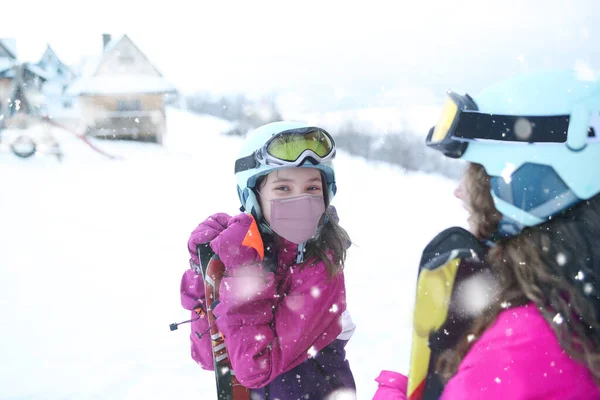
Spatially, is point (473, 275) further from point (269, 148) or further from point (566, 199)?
point (269, 148)

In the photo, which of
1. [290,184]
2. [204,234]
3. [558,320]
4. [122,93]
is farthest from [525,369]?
[122,93]

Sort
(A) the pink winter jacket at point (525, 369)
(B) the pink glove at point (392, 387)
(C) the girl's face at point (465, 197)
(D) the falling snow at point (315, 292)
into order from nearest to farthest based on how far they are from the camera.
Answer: (A) the pink winter jacket at point (525, 369), (C) the girl's face at point (465, 197), (B) the pink glove at point (392, 387), (D) the falling snow at point (315, 292)

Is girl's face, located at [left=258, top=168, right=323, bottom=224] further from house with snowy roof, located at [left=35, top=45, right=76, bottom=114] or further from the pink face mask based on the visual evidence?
house with snowy roof, located at [left=35, top=45, right=76, bottom=114]

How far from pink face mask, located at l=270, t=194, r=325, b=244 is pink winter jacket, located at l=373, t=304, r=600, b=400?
127 cm

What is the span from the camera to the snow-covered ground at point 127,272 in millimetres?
4566

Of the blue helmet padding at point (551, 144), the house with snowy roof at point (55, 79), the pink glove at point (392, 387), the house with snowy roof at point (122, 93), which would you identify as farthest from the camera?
the house with snowy roof at point (55, 79)

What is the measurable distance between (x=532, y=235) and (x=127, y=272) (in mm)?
7284

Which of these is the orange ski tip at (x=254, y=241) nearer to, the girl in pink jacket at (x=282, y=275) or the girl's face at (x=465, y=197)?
the girl in pink jacket at (x=282, y=275)

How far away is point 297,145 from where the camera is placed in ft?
8.13

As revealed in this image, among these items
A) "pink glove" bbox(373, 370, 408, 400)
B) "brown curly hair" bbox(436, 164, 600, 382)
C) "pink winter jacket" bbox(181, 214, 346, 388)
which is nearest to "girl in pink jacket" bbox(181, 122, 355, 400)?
"pink winter jacket" bbox(181, 214, 346, 388)

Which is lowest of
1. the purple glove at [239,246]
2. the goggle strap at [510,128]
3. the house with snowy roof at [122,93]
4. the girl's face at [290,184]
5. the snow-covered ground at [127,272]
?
the snow-covered ground at [127,272]

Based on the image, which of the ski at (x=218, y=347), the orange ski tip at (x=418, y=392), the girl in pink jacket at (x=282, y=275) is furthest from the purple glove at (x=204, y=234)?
the orange ski tip at (x=418, y=392)

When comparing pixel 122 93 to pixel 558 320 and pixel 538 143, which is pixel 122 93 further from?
pixel 558 320

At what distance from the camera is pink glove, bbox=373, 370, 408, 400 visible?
60.1 inches
